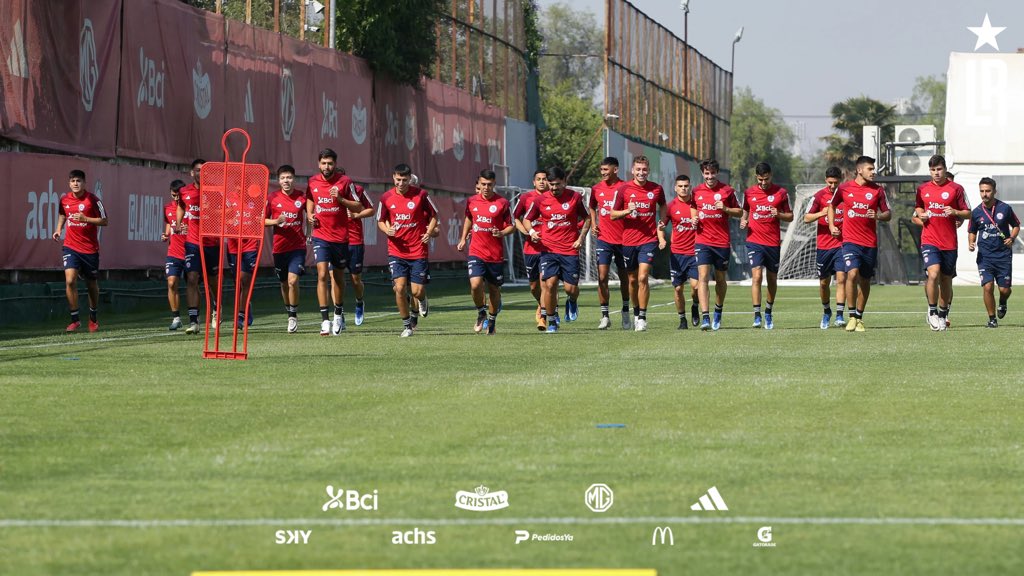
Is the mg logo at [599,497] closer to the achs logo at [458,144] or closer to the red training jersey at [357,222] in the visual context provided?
the red training jersey at [357,222]

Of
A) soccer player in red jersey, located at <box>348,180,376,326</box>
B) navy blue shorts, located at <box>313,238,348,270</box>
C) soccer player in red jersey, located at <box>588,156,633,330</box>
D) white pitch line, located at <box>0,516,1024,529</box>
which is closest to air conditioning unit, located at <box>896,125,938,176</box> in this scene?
soccer player in red jersey, located at <box>588,156,633,330</box>

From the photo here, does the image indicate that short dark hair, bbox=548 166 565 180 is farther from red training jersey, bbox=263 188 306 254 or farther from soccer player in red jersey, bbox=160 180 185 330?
soccer player in red jersey, bbox=160 180 185 330

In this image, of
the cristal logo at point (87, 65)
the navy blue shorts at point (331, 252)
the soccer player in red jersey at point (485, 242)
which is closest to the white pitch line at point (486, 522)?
the soccer player in red jersey at point (485, 242)

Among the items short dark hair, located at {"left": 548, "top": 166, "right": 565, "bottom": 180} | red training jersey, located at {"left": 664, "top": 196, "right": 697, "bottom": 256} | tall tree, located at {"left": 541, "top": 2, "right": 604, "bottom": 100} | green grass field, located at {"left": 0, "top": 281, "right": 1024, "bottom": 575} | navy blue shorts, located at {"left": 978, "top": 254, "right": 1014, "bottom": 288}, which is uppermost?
tall tree, located at {"left": 541, "top": 2, "right": 604, "bottom": 100}

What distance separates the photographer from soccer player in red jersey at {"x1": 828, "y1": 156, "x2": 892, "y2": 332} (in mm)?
22188

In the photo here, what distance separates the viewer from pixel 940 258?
22391 mm

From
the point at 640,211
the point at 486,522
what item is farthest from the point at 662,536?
the point at 640,211

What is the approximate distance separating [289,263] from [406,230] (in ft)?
5.47

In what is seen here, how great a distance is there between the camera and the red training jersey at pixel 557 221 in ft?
72.6

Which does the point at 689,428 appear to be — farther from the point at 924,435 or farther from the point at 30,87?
the point at 30,87

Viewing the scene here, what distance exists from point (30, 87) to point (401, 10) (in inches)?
690

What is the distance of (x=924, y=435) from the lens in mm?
9797

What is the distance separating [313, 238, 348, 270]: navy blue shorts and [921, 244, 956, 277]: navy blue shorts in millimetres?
7471

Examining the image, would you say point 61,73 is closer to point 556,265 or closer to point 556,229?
point 556,229
